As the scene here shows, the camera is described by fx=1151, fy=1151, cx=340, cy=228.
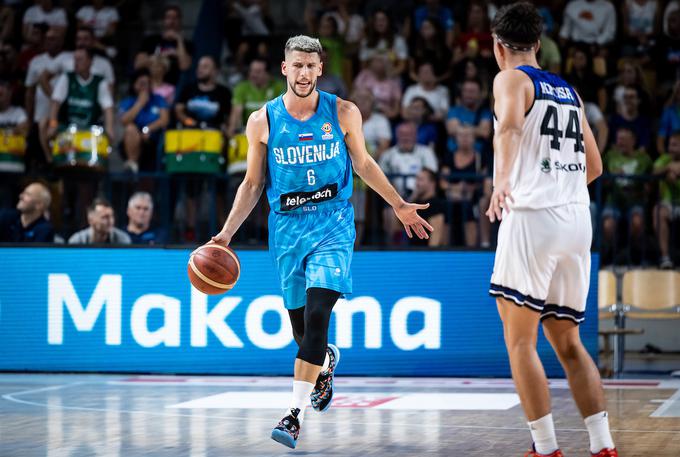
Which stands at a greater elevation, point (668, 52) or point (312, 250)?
point (668, 52)

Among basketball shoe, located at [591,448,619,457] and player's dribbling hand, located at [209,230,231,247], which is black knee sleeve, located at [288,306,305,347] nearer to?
player's dribbling hand, located at [209,230,231,247]

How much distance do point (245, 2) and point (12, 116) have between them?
4040 mm

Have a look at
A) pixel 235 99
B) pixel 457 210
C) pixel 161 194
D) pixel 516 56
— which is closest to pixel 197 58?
pixel 235 99

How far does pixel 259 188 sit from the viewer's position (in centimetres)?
775

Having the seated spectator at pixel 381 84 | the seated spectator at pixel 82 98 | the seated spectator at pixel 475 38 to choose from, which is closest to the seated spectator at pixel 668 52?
the seated spectator at pixel 475 38

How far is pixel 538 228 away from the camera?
5.79 meters

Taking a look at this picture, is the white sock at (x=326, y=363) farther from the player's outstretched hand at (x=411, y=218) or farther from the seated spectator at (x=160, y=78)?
the seated spectator at (x=160, y=78)

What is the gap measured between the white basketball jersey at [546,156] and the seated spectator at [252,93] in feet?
30.9

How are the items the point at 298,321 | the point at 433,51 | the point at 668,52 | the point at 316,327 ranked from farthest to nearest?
A: the point at 668,52 → the point at 433,51 → the point at 298,321 → the point at 316,327

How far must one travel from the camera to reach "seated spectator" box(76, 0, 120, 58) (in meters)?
17.6

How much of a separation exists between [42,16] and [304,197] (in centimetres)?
1103

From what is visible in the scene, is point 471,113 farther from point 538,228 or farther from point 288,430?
point 538,228

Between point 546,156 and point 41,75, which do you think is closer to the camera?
point 546,156

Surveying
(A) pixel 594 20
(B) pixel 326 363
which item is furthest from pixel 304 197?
(A) pixel 594 20
